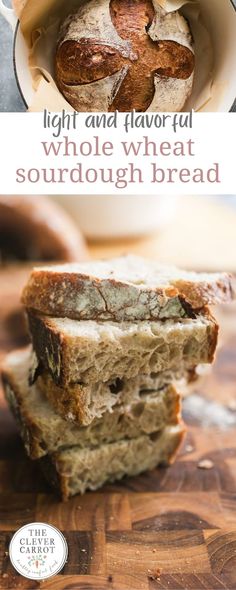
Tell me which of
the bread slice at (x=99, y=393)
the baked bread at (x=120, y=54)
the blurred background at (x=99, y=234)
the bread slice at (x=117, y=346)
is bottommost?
the blurred background at (x=99, y=234)

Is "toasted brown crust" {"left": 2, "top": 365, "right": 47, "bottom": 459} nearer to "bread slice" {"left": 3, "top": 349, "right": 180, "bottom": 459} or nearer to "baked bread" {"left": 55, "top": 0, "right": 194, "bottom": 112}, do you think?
"bread slice" {"left": 3, "top": 349, "right": 180, "bottom": 459}

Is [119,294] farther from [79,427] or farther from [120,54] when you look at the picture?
[120,54]

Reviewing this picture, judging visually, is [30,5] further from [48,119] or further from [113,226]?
[113,226]

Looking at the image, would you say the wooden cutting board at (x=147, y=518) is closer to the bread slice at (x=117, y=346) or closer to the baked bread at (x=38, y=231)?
the bread slice at (x=117, y=346)

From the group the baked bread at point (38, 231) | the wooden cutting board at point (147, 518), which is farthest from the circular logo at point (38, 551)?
the baked bread at point (38, 231)

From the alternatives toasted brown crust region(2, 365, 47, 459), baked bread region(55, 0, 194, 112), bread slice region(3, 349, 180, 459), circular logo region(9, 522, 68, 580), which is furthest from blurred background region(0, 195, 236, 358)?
baked bread region(55, 0, 194, 112)

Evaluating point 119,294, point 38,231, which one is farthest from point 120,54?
point 38,231
